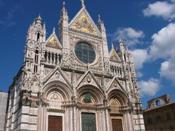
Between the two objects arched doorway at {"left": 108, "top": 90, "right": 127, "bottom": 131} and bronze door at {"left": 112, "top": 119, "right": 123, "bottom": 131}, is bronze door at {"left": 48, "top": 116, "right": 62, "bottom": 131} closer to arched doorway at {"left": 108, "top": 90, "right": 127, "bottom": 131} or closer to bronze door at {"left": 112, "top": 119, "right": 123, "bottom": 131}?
arched doorway at {"left": 108, "top": 90, "right": 127, "bottom": 131}

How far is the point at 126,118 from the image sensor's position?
22.3 meters

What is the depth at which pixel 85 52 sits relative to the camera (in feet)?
79.5

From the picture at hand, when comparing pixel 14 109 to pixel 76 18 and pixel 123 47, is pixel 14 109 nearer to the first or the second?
pixel 76 18

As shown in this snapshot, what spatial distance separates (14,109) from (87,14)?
13839 millimetres

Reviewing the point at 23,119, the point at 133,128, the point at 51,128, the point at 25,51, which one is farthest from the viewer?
the point at 133,128

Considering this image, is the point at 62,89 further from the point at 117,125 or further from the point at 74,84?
the point at 117,125

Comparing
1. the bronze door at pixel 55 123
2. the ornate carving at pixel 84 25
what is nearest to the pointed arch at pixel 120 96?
the bronze door at pixel 55 123

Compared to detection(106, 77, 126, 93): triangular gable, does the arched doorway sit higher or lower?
lower

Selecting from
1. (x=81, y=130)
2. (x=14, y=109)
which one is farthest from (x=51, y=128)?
(x=14, y=109)

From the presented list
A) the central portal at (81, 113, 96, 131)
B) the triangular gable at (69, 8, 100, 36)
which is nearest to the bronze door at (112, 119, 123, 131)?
the central portal at (81, 113, 96, 131)

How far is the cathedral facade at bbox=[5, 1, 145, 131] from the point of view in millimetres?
18766

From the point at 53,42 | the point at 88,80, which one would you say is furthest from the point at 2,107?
the point at 88,80

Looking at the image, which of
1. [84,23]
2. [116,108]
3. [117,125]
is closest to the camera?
[117,125]

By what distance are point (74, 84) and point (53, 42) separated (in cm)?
493
